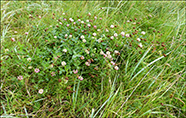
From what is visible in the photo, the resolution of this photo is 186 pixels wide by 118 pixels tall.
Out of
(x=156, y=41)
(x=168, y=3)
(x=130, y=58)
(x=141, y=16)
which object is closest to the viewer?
(x=130, y=58)

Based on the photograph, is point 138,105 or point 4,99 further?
point 138,105

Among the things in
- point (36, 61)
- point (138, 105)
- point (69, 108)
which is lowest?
point (138, 105)

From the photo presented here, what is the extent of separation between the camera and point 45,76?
139 centimetres

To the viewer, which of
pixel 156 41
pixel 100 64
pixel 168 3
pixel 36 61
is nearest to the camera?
pixel 36 61

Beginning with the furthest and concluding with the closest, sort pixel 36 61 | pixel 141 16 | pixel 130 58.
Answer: pixel 141 16
pixel 130 58
pixel 36 61

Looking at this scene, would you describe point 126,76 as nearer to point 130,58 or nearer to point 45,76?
point 130,58

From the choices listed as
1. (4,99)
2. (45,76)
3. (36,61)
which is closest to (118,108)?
(45,76)

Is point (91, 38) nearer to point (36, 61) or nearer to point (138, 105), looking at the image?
point (36, 61)

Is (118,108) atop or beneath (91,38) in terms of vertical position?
beneath

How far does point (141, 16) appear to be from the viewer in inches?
104

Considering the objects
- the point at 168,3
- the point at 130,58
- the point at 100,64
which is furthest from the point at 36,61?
the point at 168,3

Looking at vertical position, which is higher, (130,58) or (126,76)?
(130,58)

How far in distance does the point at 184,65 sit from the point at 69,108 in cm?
156

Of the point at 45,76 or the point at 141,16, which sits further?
the point at 141,16
